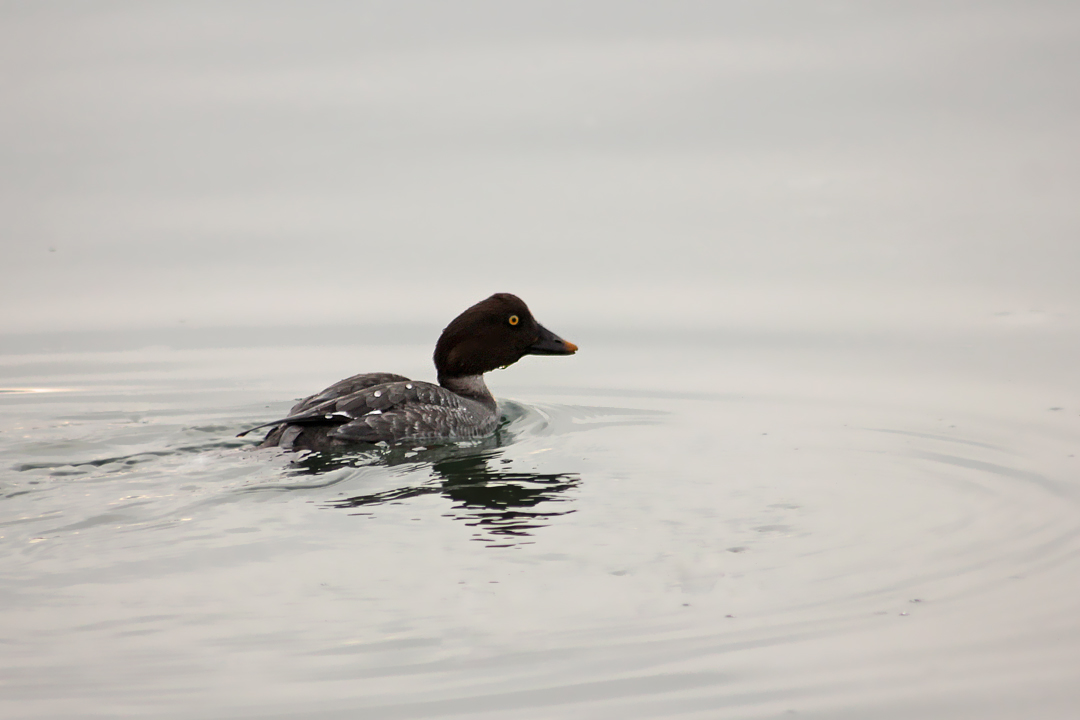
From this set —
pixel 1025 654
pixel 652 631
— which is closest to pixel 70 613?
pixel 652 631

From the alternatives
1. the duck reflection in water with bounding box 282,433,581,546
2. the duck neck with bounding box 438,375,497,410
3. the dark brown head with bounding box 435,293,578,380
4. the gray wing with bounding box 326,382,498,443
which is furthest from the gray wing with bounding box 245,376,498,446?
the dark brown head with bounding box 435,293,578,380

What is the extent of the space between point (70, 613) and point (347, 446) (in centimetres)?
327

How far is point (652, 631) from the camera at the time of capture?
544cm

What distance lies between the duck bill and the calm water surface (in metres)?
0.40

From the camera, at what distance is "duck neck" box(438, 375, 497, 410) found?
998cm

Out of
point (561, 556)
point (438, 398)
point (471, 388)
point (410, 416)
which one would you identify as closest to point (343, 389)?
point (410, 416)

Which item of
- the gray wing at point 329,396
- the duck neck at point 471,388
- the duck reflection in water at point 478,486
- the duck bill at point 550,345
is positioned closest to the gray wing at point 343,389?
the gray wing at point 329,396

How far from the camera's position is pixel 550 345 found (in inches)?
396

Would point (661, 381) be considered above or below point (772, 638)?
above

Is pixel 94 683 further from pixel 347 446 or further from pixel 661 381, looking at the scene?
pixel 661 381

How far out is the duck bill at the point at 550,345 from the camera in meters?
10.0

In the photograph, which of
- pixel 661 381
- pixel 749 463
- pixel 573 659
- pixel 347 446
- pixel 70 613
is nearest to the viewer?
pixel 573 659

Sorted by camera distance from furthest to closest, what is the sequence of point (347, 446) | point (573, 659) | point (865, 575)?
point (347, 446)
point (865, 575)
point (573, 659)

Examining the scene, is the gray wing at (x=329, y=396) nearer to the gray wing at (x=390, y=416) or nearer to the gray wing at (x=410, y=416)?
the gray wing at (x=390, y=416)
